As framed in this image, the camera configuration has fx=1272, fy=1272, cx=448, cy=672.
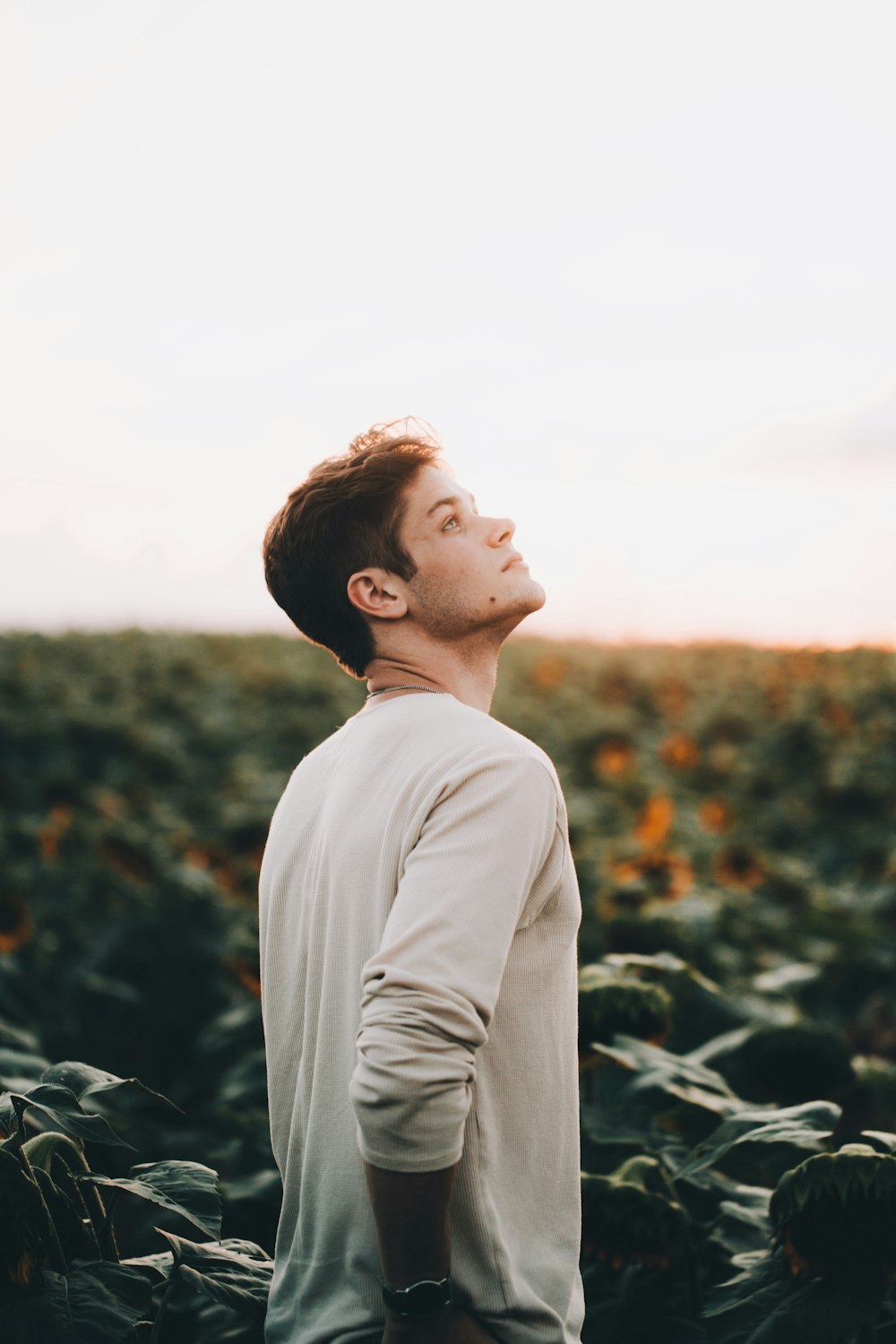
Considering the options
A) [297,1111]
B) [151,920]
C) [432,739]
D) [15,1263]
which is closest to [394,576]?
[432,739]

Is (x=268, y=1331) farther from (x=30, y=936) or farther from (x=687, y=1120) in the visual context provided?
(x=30, y=936)

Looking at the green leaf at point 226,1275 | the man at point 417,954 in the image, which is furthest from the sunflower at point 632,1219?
the green leaf at point 226,1275

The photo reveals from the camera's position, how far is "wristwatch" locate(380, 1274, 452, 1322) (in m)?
1.33

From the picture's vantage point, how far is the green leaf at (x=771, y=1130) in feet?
6.05

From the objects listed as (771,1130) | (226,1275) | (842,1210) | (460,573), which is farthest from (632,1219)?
(460,573)

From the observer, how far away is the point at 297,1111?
166cm

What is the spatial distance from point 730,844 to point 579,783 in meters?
2.93

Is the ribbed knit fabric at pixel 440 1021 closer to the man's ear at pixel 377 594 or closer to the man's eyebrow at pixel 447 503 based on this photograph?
the man's ear at pixel 377 594

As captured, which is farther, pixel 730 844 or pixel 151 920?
pixel 730 844

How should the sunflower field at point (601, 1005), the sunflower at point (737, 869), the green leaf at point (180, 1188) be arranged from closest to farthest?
the green leaf at point (180, 1188), the sunflower field at point (601, 1005), the sunflower at point (737, 869)

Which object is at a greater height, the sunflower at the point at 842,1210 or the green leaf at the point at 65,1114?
the green leaf at the point at 65,1114

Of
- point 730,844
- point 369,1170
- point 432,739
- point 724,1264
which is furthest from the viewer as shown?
point 730,844

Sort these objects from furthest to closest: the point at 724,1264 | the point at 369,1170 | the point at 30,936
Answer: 1. the point at 30,936
2. the point at 724,1264
3. the point at 369,1170

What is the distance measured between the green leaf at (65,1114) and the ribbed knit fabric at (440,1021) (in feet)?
0.83
